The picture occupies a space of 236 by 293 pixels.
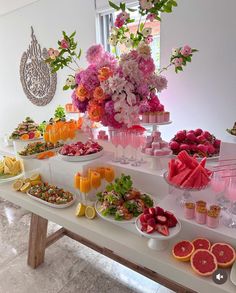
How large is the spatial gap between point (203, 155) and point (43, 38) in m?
3.22

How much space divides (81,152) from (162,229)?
2.25ft

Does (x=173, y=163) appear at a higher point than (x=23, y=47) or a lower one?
lower

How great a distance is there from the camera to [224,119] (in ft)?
7.50

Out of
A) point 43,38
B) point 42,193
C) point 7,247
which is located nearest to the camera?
point 42,193

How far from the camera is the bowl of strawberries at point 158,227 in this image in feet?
2.79

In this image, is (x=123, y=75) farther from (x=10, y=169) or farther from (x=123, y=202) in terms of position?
(x=10, y=169)

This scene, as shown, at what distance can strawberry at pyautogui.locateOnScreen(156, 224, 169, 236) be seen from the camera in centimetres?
85

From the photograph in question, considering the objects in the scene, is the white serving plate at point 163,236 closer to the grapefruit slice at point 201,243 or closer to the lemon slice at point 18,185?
the grapefruit slice at point 201,243

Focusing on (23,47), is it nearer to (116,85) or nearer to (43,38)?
(43,38)

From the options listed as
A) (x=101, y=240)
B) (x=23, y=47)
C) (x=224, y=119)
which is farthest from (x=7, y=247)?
(x=23, y=47)

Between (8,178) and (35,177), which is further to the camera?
(8,178)

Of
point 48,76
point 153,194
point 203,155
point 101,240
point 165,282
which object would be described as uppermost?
point 48,76

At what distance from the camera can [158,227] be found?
0.87m

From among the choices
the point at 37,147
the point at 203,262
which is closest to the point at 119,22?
the point at 37,147
